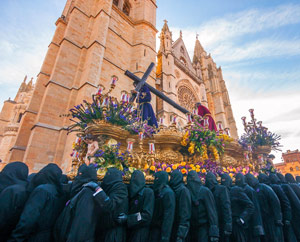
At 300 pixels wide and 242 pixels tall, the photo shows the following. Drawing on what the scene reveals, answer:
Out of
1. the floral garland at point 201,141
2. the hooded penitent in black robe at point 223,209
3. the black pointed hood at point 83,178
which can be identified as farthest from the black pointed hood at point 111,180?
the floral garland at point 201,141

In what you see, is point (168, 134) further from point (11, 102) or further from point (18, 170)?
point (11, 102)

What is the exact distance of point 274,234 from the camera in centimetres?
306

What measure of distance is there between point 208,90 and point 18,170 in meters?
28.0

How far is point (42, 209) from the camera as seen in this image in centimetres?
190

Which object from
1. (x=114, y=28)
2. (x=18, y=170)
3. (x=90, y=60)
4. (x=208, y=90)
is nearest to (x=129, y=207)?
(x=18, y=170)

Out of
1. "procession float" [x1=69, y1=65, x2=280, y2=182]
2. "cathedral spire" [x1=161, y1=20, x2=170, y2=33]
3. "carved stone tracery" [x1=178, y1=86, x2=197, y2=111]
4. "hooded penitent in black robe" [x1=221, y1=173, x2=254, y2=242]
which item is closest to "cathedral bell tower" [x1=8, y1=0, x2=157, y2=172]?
"procession float" [x1=69, y1=65, x2=280, y2=182]

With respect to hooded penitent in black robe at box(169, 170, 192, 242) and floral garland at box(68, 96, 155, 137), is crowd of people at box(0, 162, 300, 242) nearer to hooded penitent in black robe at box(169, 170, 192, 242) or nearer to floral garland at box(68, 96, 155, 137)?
hooded penitent in black robe at box(169, 170, 192, 242)

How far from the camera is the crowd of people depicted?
1838 millimetres

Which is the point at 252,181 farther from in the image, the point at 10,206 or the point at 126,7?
the point at 126,7

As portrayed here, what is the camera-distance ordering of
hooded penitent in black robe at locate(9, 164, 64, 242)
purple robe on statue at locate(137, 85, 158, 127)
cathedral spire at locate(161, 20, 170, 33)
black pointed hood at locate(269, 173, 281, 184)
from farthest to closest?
1. cathedral spire at locate(161, 20, 170, 33)
2. purple robe on statue at locate(137, 85, 158, 127)
3. black pointed hood at locate(269, 173, 281, 184)
4. hooded penitent in black robe at locate(9, 164, 64, 242)

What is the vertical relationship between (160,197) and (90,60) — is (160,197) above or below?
below

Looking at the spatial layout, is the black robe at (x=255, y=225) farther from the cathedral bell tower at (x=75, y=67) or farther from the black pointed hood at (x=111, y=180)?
the cathedral bell tower at (x=75, y=67)

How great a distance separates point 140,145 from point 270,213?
3060mm

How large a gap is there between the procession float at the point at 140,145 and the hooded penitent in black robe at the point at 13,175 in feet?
4.32
